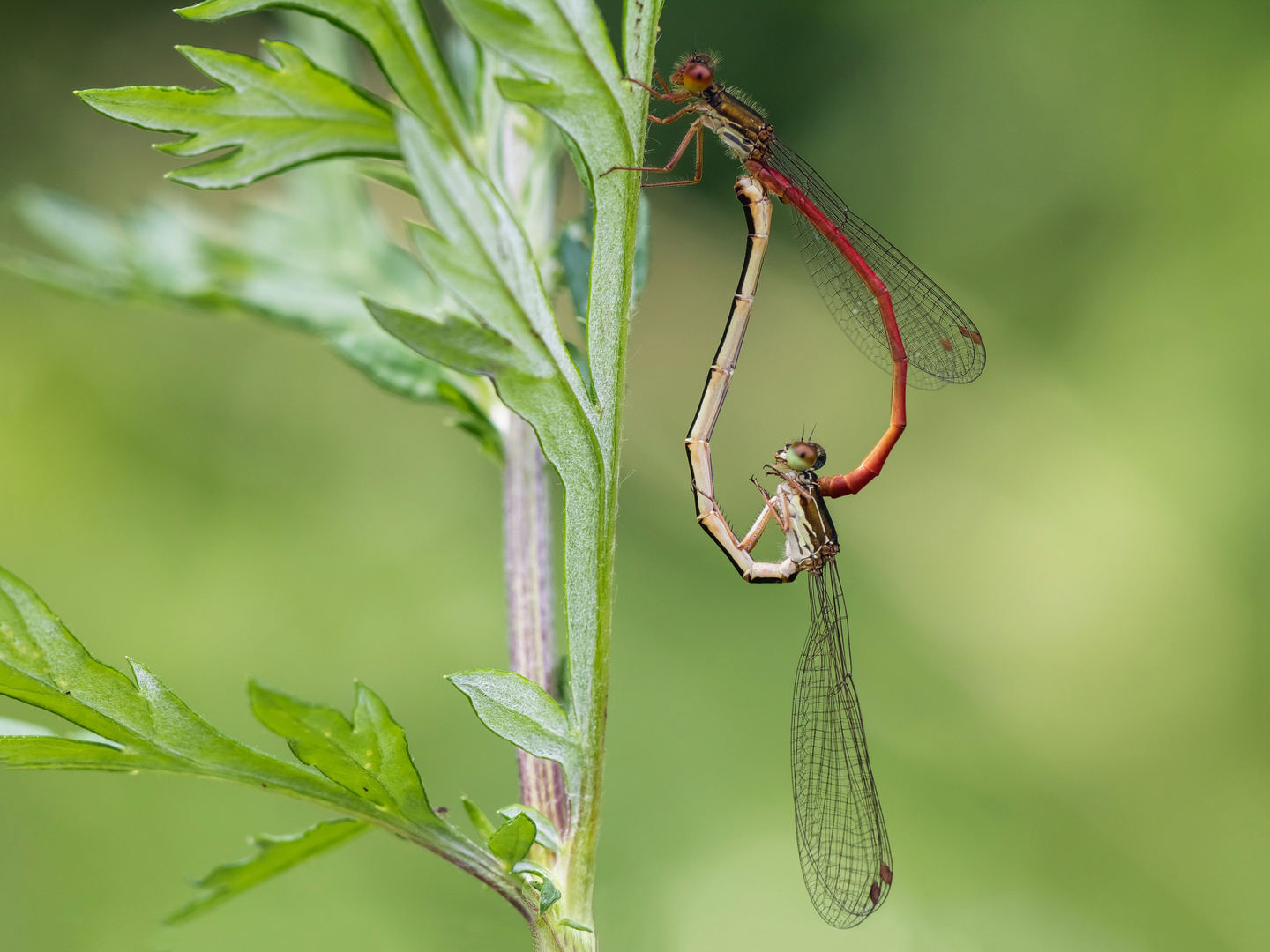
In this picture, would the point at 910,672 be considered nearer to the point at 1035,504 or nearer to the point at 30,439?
the point at 1035,504

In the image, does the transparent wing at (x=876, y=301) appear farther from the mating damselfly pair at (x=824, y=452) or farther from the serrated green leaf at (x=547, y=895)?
the serrated green leaf at (x=547, y=895)

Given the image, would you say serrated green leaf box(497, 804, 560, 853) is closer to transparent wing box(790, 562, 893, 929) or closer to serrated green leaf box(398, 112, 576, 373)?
serrated green leaf box(398, 112, 576, 373)

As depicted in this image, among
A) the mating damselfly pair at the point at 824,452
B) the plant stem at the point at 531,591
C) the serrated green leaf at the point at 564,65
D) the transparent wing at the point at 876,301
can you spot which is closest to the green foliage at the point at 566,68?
the serrated green leaf at the point at 564,65

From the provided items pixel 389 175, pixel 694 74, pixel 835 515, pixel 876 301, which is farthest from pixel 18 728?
pixel 835 515

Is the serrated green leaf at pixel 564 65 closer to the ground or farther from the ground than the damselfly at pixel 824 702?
farther from the ground

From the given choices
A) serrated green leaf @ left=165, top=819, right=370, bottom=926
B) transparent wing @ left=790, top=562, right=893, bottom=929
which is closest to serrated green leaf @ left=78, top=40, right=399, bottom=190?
serrated green leaf @ left=165, top=819, right=370, bottom=926

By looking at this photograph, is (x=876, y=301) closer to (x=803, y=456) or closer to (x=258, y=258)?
(x=803, y=456)
